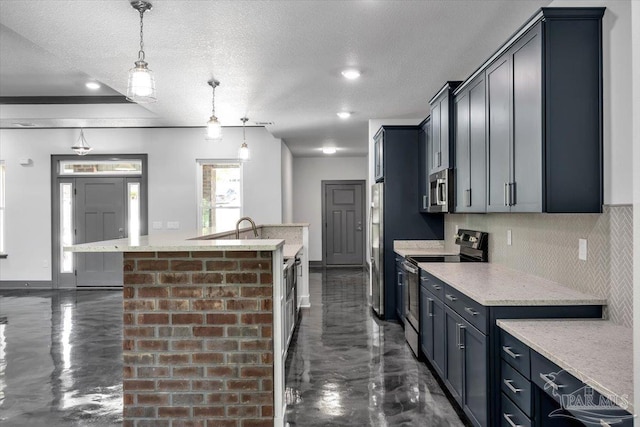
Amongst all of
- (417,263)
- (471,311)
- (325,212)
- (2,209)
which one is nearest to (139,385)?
(471,311)

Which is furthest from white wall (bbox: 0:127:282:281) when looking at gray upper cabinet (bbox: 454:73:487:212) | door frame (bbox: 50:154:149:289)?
gray upper cabinet (bbox: 454:73:487:212)

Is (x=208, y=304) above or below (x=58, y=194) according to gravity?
→ below

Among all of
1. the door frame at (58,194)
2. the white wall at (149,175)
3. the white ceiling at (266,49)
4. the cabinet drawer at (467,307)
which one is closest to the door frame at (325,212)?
the white wall at (149,175)

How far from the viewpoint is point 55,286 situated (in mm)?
7828

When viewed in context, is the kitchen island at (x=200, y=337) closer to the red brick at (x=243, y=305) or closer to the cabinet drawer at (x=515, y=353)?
the red brick at (x=243, y=305)

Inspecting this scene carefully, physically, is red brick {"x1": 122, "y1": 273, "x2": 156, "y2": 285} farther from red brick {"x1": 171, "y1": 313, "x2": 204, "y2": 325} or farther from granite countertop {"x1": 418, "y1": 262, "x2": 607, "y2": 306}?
granite countertop {"x1": 418, "y1": 262, "x2": 607, "y2": 306}

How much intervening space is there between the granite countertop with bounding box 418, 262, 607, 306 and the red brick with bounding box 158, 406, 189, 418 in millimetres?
1717

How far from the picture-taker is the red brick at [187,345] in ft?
8.27

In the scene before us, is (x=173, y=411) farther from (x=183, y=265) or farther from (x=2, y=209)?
(x=2, y=209)

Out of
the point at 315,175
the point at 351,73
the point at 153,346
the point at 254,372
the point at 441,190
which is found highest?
the point at 351,73

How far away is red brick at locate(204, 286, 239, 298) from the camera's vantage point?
2523 millimetres

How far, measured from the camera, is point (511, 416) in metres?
2.11

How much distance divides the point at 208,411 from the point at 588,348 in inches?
75.8

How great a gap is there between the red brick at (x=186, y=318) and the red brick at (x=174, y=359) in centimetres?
18
